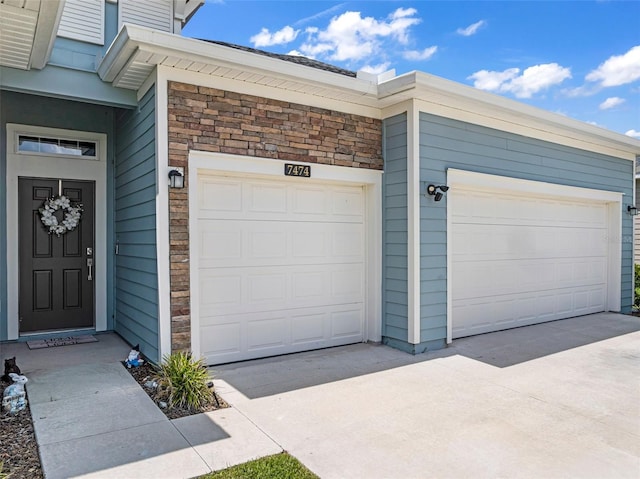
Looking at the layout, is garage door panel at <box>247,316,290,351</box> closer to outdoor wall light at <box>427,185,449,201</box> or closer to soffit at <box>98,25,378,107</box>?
outdoor wall light at <box>427,185,449,201</box>

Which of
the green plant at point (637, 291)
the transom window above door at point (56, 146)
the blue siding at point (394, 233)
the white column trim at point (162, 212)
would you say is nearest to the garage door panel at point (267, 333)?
the white column trim at point (162, 212)

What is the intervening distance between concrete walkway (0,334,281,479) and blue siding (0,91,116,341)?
1.84 metres

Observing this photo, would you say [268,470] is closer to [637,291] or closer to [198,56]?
[198,56]

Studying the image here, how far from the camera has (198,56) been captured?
14.4 feet

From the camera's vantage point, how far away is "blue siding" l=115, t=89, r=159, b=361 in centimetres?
474

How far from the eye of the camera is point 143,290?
5066 millimetres

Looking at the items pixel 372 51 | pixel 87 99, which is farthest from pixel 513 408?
pixel 372 51

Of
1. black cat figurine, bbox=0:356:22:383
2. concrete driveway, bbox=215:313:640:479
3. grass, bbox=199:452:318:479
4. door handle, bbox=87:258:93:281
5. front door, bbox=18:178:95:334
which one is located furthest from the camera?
door handle, bbox=87:258:93:281

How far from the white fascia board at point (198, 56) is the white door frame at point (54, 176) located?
61.8 inches

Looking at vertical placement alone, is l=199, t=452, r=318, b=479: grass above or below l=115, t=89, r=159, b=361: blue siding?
below

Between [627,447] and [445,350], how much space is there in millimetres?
2657

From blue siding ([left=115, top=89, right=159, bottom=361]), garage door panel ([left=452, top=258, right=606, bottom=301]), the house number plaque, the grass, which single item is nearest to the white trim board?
the house number plaque

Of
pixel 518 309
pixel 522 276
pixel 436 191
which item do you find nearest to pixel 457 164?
pixel 436 191

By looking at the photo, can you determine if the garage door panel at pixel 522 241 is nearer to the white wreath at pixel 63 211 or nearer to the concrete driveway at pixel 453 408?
the concrete driveway at pixel 453 408
